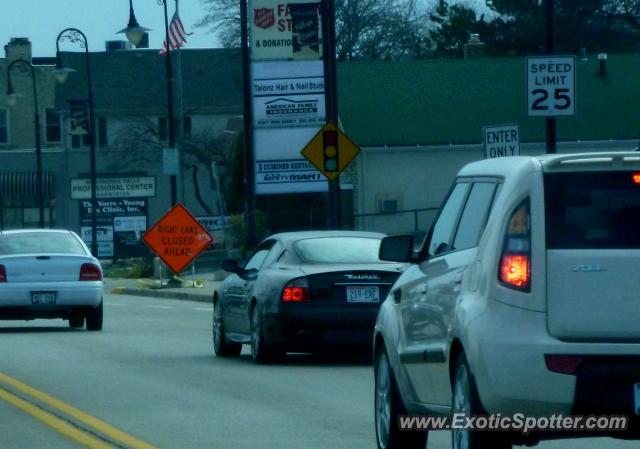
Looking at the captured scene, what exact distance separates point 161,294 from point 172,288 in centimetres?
163

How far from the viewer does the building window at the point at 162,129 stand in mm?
77500

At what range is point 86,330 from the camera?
2353 centimetres

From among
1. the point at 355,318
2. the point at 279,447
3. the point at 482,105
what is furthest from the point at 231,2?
the point at 279,447

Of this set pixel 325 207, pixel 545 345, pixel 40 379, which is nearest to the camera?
pixel 545 345

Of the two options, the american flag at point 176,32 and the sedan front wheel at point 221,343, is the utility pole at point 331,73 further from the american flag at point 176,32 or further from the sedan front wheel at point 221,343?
the american flag at point 176,32

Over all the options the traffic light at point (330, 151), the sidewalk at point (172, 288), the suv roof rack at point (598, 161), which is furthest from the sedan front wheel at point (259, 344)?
the sidewalk at point (172, 288)

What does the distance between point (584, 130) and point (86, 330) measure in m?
30.1

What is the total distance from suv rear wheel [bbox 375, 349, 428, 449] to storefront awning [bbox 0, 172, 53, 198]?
235 feet

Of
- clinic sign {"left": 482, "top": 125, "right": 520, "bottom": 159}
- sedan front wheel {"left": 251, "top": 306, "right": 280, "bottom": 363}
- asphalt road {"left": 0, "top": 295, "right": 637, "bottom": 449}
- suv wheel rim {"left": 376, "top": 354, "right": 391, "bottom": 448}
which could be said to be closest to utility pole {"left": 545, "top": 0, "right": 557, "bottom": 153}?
clinic sign {"left": 482, "top": 125, "right": 520, "bottom": 159}

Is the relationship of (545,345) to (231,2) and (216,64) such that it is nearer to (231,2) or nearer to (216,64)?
(231,2)

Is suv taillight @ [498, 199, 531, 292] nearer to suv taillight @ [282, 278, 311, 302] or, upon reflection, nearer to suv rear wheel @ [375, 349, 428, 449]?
suv rear wheel @ [375, 349, 428, 449]

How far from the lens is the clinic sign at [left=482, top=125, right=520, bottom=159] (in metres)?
22.6

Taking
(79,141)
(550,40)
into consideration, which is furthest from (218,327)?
(79,141)

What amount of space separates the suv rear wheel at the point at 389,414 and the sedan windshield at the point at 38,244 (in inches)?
571
